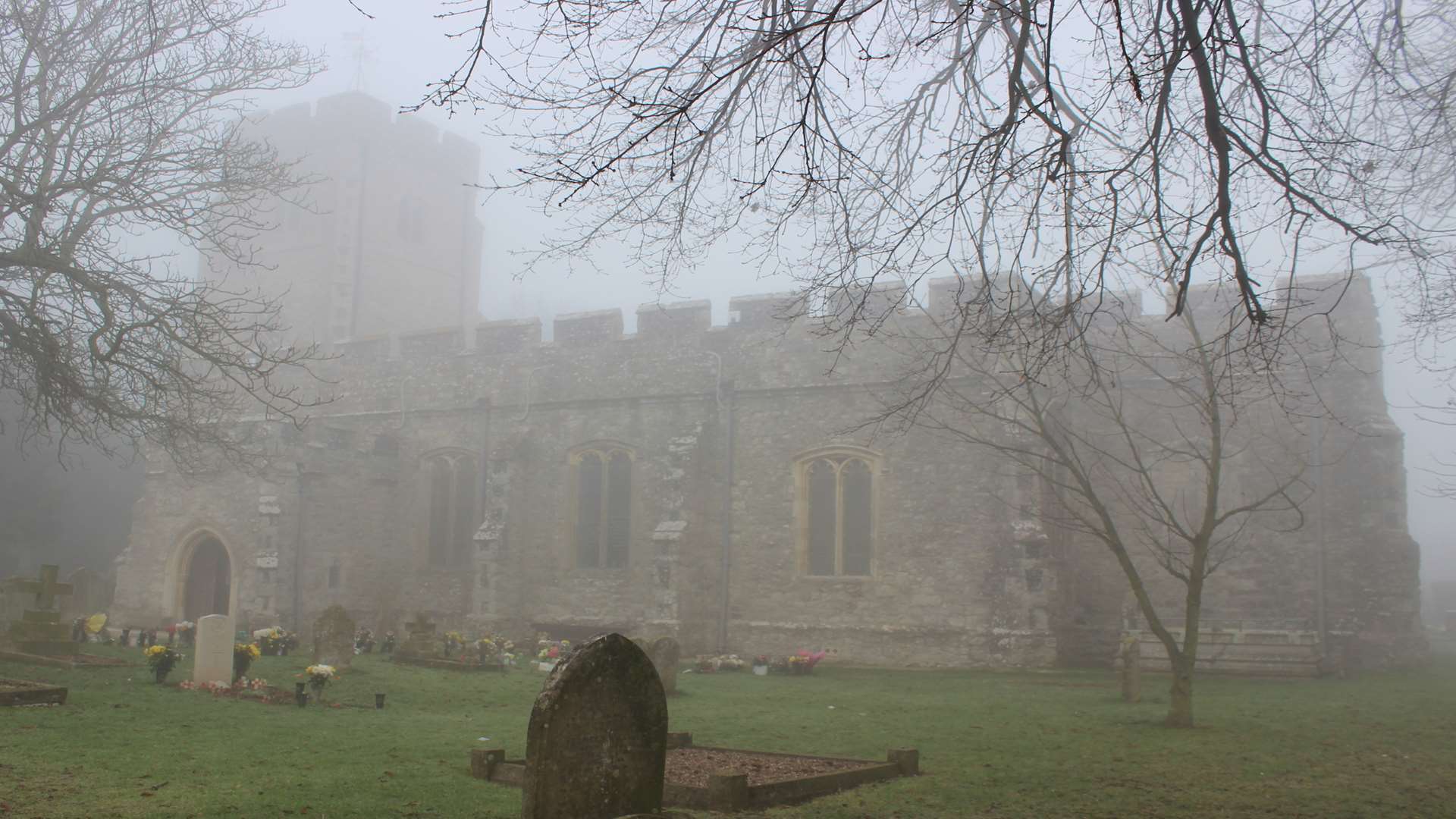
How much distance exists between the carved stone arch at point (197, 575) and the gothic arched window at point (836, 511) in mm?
11325

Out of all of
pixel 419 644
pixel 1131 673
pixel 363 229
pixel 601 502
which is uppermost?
pixel 363 229

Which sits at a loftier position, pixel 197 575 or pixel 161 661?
pixel 197 575

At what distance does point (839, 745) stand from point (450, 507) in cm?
1464

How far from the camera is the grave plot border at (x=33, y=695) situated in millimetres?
9414

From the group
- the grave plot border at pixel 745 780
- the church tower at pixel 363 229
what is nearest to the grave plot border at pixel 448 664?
the grave plot border at pixel 745 780

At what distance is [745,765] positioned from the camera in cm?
806

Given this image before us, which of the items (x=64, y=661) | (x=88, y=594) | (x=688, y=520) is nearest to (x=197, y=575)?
(x=88, y=594)

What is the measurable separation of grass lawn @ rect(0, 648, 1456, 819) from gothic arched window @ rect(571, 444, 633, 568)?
632 centimetres

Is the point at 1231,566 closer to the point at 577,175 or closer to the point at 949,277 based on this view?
the point at 949,277

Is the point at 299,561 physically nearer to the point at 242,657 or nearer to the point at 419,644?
the point at 419,644

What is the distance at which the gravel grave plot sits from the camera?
7.42 meters

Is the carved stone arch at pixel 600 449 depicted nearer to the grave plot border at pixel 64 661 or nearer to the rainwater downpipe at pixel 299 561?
the rainwater downpipe at pixel 299 561

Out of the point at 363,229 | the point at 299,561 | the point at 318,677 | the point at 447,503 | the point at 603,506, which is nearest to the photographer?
the point at 318,677

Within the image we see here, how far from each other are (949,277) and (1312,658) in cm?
806
